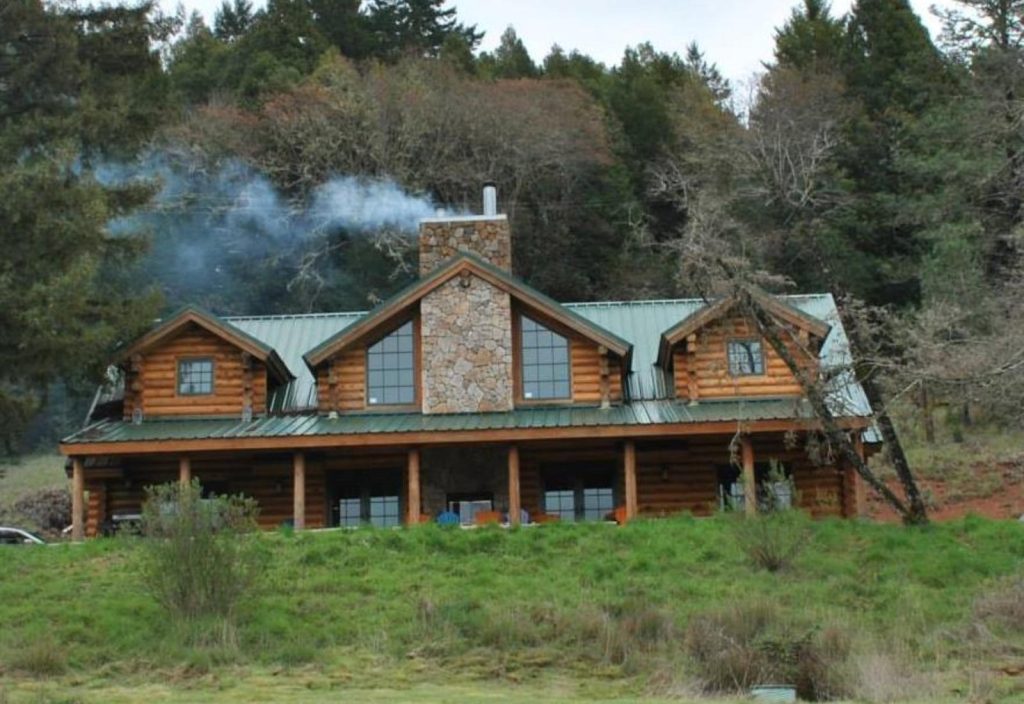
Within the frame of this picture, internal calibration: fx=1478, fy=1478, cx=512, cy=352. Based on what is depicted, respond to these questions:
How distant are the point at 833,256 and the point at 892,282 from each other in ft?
6.31

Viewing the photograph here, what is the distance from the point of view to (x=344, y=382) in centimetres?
2756

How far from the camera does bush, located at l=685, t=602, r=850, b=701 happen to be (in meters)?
15.2

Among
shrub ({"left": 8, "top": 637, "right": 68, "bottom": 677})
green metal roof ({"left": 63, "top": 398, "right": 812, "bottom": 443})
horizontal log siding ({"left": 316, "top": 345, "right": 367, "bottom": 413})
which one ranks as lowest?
shrub ({"left": 8, "top": 637, "right": 68, "bottom": 677})

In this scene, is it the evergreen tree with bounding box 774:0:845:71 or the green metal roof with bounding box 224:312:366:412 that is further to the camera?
the evergreen tree with bounding box 774:0:845:71

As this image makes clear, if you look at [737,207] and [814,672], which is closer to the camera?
[814,672]

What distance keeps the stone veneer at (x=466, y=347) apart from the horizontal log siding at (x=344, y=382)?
126cm

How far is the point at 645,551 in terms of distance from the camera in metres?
21.2

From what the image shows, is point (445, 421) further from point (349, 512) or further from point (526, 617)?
point (526, 617)

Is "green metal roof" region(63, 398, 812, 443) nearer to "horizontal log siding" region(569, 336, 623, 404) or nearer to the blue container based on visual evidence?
"horizontal log siding" region(569, 336, 623, 404)

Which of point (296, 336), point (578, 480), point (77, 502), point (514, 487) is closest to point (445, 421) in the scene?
point (514, 487)

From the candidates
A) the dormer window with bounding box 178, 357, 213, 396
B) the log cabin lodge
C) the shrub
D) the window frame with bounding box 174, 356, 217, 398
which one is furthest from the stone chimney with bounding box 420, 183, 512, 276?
the shrub

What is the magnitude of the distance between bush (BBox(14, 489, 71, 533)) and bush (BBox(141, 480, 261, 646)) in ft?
59.2

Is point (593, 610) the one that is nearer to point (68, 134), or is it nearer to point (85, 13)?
point (68, 134)

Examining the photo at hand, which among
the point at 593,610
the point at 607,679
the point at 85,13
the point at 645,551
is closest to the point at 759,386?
the point at 645,551
